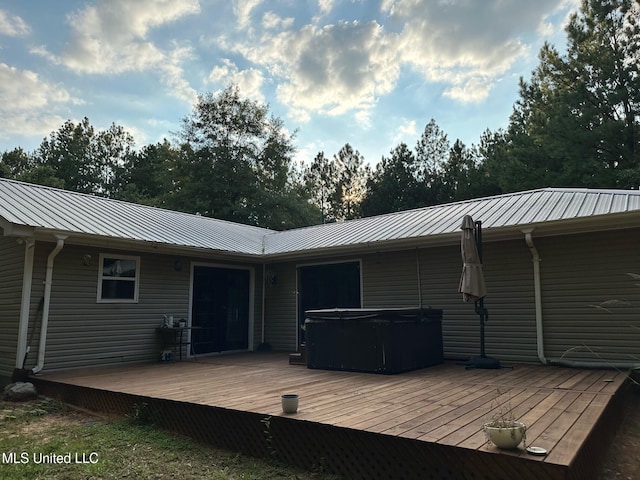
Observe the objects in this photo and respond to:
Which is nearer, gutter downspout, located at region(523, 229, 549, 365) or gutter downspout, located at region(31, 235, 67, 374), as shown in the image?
gutter downspout, located at region(31, 235, 67, 374)

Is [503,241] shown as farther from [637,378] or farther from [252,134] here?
[252,134]

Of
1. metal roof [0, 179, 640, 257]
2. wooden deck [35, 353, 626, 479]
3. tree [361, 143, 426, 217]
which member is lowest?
wooden deck [35, 353, 626, 479]

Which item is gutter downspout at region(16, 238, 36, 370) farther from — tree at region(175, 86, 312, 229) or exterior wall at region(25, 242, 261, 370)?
tree at region(175, 86, 312, 229)

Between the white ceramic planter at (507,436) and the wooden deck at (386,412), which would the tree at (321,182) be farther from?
the white ceramic planter at (507,436)

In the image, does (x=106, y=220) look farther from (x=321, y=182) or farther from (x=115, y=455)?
(x=321, y=182)

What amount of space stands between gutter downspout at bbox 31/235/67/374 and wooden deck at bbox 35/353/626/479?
286mm

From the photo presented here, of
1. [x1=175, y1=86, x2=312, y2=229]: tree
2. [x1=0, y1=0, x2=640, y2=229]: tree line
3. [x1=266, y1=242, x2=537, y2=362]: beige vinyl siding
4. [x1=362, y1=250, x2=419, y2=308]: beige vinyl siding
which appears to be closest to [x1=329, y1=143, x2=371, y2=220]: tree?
[x1=0, y1=0, x2=640, y2=229]: tree line

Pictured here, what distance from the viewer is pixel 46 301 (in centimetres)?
604

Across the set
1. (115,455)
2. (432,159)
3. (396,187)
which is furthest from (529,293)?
(432,159)

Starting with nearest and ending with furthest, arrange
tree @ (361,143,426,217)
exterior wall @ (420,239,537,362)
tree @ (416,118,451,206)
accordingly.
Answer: exterior wall @ (420,239,537,362) < tree @ (416,118,451,206) < tree @ (361,143,426,217)

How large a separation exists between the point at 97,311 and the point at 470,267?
18.6 feet

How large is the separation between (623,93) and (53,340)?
50.7 feet

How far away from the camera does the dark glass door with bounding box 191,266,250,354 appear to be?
27.1 ft

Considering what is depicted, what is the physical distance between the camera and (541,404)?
143 inches
